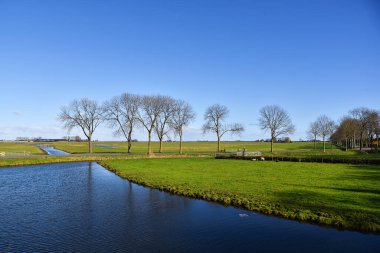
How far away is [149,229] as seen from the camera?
613 inches

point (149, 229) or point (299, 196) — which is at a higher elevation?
point (299, 196)

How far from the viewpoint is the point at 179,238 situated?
14242mm

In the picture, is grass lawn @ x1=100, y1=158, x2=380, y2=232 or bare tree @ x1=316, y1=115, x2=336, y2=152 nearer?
grass lawn @ x1=100, y1=158, x2=380, y2=232

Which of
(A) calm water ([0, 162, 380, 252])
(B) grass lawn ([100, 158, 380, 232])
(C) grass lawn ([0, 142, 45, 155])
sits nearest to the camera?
(A) calm water ([0, 162, 380, 252])

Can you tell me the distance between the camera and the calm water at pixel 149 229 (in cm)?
1319

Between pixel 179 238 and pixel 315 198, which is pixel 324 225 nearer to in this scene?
pixel 315 198

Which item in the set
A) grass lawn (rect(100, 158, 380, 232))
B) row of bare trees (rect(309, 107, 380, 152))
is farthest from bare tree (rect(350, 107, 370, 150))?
grass lawn (rect(100, 158, 380, 232))

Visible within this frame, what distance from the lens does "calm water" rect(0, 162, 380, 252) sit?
13.2 m

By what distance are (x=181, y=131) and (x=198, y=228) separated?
69.1m

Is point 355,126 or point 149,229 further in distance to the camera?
point 355,126

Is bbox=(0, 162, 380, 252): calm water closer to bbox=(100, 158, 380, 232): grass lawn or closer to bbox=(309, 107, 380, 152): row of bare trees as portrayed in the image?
bbox=(100, 158, 380, 232): grass lawn

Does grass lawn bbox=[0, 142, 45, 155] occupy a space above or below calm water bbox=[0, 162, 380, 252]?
above

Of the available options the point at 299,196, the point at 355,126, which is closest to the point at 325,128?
the point at 355,126

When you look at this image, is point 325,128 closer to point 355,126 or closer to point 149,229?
point 355,126
